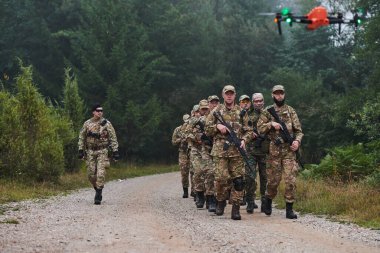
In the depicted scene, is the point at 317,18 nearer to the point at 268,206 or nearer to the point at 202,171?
the point at 268,206

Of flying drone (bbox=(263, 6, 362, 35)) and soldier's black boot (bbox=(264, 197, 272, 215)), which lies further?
soldier's black boot (bbox=(264, 197, 272, 215))

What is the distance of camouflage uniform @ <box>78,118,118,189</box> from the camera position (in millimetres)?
14859

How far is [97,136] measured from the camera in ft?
48.9

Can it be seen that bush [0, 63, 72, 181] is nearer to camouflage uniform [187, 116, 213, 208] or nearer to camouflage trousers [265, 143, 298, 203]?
camouflage uniform [187, 116, 213, 208]

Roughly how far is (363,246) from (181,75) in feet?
145

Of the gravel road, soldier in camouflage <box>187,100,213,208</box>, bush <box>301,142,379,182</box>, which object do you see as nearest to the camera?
the gravel road

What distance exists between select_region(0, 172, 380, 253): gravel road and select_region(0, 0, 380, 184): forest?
1131cm

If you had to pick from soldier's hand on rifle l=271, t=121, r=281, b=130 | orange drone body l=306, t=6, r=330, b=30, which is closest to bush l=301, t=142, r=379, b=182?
soldier's hand on rifle l=271, t=121, r=281, b=130

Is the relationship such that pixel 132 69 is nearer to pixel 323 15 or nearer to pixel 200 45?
pixel 200 45

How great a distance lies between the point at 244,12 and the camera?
64875 millimetres

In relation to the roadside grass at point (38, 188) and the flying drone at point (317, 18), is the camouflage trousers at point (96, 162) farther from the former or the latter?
the flying drone at point (317, 18)

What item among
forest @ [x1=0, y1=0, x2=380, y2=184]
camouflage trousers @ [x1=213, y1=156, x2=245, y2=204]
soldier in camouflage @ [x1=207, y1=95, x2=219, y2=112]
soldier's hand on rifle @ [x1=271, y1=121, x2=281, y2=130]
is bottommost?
camouflage trousers @ [x1=213, y1=156, x2=245, y2=204]

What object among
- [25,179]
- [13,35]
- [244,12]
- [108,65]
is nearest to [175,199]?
[25,179]

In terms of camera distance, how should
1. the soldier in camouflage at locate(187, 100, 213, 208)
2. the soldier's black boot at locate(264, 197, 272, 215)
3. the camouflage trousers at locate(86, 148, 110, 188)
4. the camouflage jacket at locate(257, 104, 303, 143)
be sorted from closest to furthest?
the camouflage jacket at locate(257, 104, 303, 143) → the soldier's black boot at locate(264, 197, 272, 215) → the soldier in camouflage at locate(187, 100, 213, 208) → the camouflage trousers at locate(86, 148, 110, 188)
